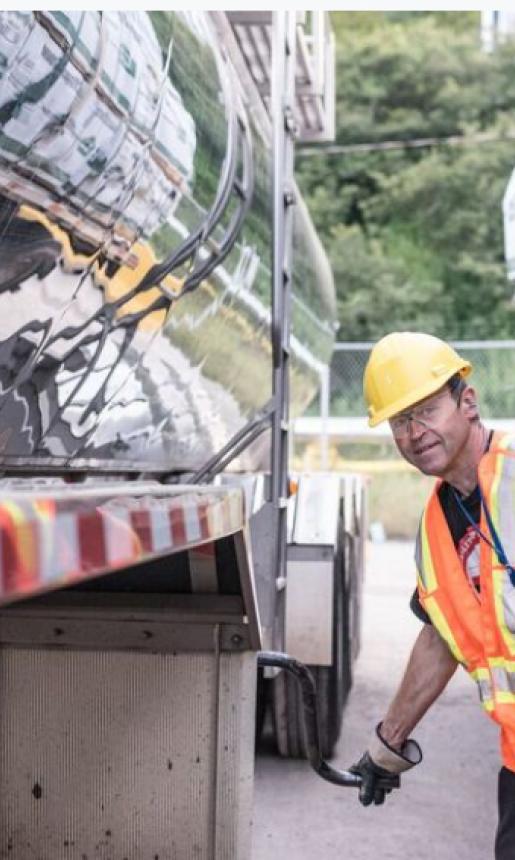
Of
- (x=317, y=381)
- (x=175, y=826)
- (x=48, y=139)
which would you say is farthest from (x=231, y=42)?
(x=317, y=381)

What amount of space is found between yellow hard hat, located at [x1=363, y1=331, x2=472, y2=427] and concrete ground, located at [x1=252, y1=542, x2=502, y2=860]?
2166mm

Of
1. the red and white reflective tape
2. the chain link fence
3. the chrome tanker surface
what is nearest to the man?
the chrome tanker surface

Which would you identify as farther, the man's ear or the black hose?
the man's ear

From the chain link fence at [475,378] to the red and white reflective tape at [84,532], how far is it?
1629cm

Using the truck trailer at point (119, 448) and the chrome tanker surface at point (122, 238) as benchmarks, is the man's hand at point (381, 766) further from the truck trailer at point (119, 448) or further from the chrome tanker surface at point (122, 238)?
the chrome tanker surface at point (122, 238)

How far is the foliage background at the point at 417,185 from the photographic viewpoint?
97.5 feet

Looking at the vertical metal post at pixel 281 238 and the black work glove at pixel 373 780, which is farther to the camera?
the vertical metal post at pixel 281 238

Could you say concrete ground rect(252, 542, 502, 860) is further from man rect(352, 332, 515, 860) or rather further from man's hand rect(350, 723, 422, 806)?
man rect(352, 332, 515, 860)

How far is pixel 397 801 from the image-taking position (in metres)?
5.32

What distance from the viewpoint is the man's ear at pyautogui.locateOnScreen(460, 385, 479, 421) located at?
3.01 meters

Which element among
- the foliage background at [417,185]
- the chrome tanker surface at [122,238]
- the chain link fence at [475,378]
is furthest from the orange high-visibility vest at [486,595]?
the foliage background at [417,185]

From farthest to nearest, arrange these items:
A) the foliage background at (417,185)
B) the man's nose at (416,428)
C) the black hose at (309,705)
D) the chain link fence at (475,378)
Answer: the foliage background at (417,185) → the chain link fence at (475,378) → the man's nose at (416,428) → the black hose at (309,705)

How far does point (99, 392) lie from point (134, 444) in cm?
49

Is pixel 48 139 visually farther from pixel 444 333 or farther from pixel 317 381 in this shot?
pixel 444 333
